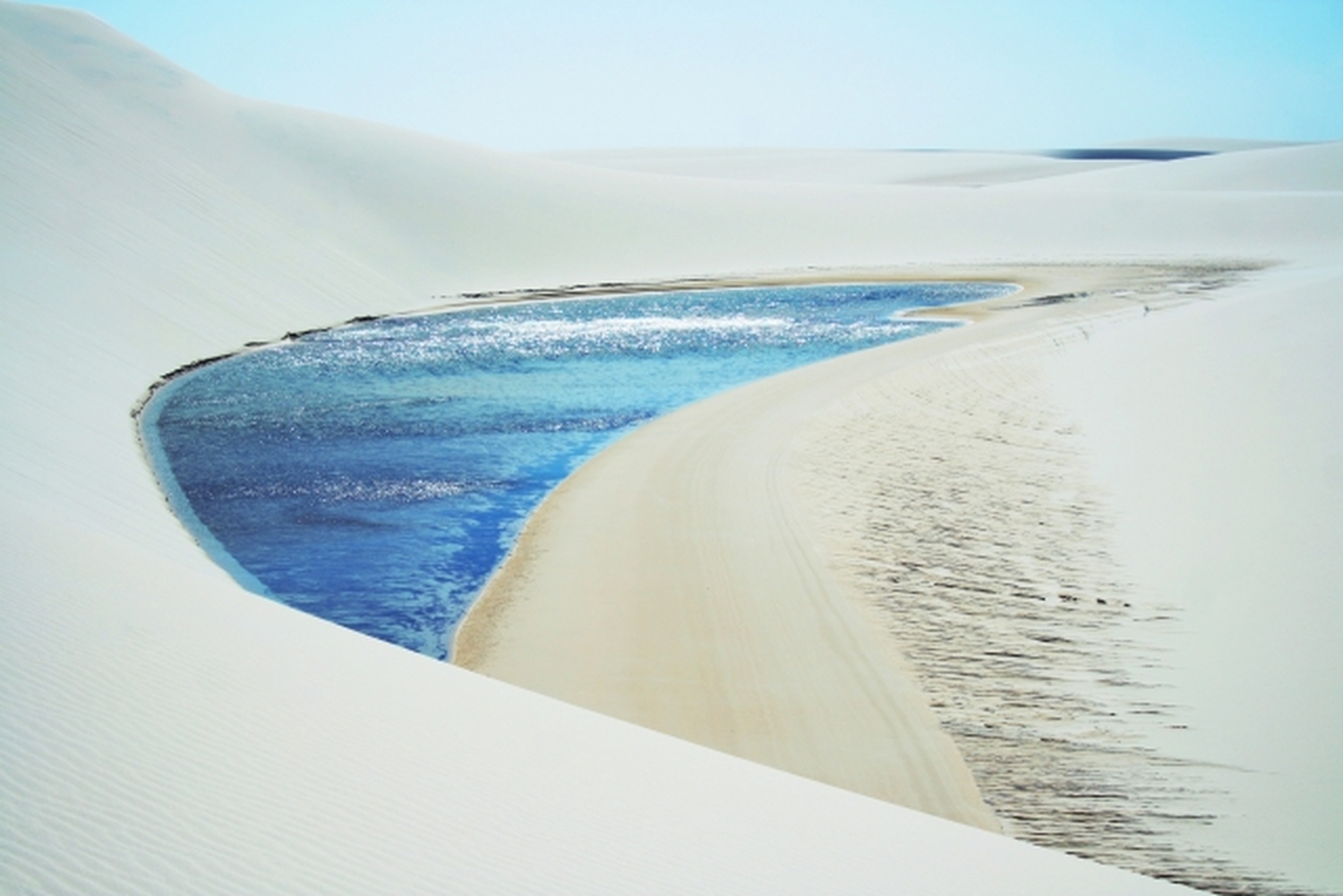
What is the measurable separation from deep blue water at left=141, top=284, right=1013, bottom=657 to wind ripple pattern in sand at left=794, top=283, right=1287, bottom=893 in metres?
3.29

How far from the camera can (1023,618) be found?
712 cm

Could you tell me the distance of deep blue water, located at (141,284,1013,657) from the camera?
30.3ft

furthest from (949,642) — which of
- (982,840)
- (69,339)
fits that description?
(69,339)

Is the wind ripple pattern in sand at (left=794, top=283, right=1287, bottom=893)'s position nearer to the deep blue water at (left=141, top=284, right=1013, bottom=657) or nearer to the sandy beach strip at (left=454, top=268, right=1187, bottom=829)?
the sandy beach strip at (left=454, top=268, right=1187, bottom=829)

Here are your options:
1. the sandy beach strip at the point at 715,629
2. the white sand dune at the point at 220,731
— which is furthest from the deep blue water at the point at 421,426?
the white sand dune at the point at 220,731

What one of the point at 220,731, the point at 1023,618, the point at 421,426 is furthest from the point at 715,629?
the point at 421,426

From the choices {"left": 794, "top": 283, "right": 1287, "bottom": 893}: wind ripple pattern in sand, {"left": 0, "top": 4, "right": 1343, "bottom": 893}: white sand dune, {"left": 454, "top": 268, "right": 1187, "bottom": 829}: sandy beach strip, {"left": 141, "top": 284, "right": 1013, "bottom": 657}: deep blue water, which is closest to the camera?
{"left": 0, "top": 4, "right": 1343, "bottom": 893}: white sand dune

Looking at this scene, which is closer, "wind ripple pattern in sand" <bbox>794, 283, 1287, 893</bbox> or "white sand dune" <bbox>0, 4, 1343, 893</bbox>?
"white sand dune" <bbox>0, 4, 1343, 893</bbox>

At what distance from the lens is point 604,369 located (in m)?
20.0

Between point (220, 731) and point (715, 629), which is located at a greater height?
point (220, 731)

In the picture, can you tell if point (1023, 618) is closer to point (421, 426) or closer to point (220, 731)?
point (220, 731)

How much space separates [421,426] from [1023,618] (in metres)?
9.92

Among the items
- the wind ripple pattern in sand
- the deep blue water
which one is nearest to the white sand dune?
the wind ripple pattern in sand

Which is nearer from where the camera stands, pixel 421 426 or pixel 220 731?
pixel 220 731
